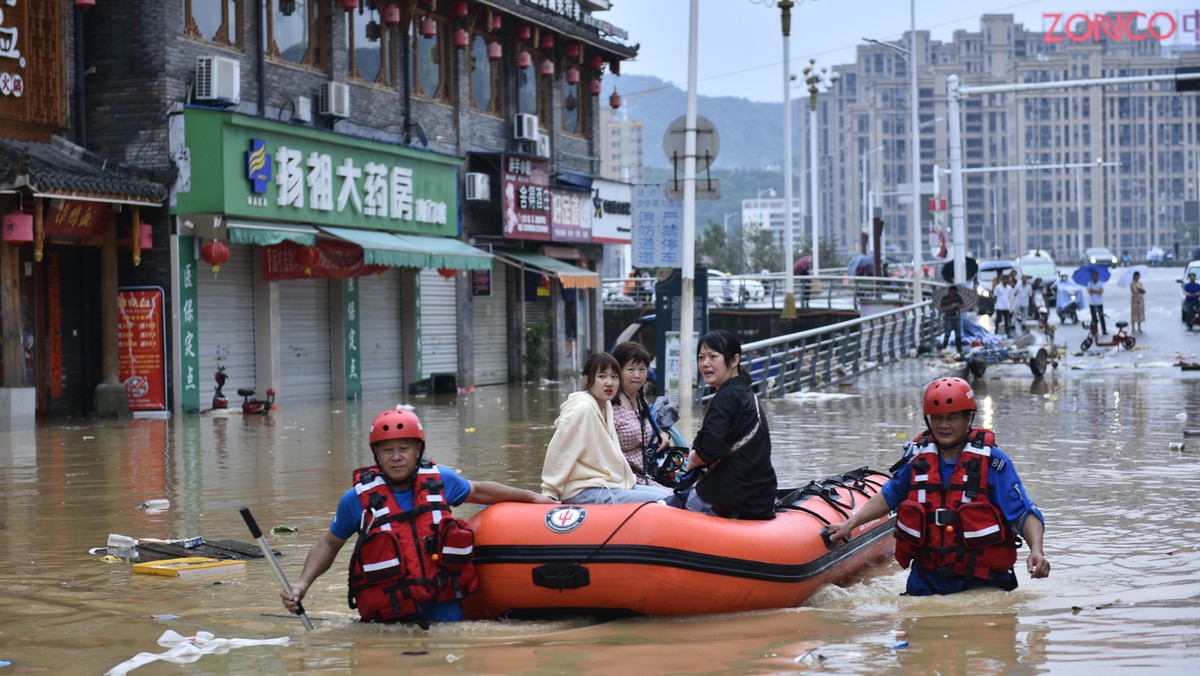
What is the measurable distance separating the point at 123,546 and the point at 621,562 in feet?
12.9

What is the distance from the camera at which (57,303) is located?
2342 centimetres

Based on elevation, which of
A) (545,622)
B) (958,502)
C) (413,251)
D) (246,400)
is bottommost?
(545,622)

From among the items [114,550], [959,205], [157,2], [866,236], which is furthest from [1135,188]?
[114,550]

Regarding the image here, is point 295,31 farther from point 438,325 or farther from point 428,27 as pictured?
point 438,325

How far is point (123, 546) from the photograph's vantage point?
33.0ft

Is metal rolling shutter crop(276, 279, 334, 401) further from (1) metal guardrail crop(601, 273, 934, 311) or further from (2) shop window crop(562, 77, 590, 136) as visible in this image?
(1) metal guardrail crop(601, 273, 934, 311)

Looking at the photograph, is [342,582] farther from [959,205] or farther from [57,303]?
[959,205]

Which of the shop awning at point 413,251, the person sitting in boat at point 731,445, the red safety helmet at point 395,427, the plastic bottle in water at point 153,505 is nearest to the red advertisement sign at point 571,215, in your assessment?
the shop awning at point 413,251

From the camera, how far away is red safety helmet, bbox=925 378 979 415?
298 inches

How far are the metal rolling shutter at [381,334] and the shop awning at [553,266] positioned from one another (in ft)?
9.85

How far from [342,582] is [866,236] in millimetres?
67623

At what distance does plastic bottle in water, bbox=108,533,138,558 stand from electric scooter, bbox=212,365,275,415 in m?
14.0

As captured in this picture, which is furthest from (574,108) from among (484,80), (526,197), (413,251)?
(413,251)

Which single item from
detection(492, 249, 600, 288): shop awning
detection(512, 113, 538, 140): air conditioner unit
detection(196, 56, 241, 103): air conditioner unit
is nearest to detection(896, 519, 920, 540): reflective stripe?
detection(196, 56, 241, 103): air conditioner unit
